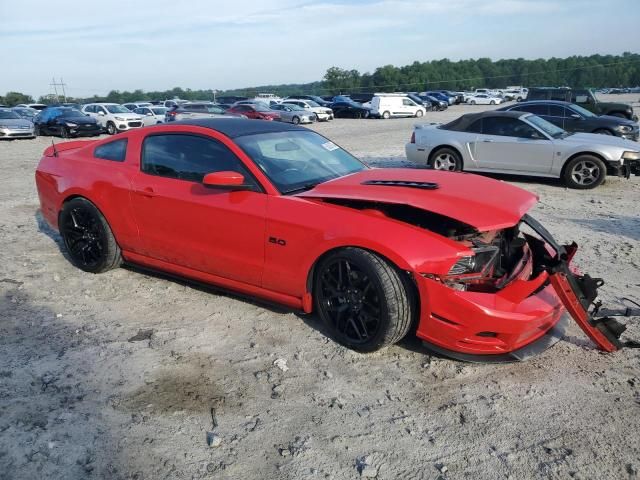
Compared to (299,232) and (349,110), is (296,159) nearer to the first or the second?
(299,232)

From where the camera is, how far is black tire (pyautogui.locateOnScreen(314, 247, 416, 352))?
334 centimetres

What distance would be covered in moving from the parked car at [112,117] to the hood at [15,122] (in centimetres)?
348

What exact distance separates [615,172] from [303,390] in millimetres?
8499

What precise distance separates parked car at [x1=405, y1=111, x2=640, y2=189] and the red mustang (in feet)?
20.3

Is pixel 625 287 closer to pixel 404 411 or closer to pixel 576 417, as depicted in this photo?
pixel 576 417

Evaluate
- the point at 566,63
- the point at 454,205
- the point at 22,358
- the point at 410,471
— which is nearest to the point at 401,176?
the point at 454,205

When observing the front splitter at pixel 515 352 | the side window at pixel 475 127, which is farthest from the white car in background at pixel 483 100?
the front splitter at pixel 515 352

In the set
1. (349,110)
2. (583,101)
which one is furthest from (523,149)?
(349,110)

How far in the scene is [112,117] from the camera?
23.6 m

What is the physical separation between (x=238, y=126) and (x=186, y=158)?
519mm

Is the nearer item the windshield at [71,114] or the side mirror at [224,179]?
the side mirror at [224,179]

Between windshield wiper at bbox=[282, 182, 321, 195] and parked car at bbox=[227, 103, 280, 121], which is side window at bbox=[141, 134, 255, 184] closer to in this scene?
windshield wiper at bbox=[282, 182, 321, 195]

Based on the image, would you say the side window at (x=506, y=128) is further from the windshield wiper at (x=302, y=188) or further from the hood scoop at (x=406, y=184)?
the windshield wiper at (x=302, y=188)

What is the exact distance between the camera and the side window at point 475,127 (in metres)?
10.5
